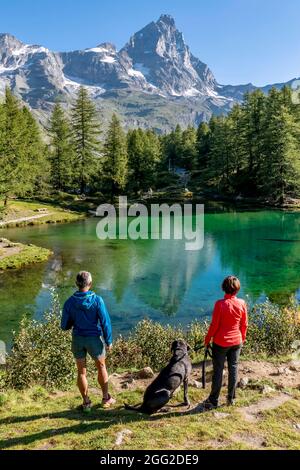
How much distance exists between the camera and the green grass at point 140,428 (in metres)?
7.14

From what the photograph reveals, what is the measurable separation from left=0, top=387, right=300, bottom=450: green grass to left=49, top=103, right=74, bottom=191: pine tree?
69.2 meters

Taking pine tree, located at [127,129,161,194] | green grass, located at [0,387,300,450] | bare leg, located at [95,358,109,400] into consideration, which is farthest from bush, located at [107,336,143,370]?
pine tree, located at [127,129,161,194]

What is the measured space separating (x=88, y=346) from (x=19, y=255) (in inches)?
978

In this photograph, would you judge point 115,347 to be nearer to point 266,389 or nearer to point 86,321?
point 266,389

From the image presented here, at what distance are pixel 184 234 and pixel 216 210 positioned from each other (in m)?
20.9

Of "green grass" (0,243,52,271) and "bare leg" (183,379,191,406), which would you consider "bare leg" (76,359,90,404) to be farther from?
"green grass" (0,243,52,271)

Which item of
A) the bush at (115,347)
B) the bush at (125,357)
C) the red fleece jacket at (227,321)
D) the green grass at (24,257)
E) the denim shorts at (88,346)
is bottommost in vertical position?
the bush at (125,357)

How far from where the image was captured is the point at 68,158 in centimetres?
7631

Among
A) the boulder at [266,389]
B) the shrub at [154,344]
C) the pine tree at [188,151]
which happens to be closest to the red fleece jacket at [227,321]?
the boulder at [266,389]

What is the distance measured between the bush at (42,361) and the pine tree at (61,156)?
65.3 m

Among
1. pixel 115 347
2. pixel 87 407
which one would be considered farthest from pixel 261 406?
pixel 115 347

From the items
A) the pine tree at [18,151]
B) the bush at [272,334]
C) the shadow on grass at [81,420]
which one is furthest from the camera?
the pine tree at [18,151]

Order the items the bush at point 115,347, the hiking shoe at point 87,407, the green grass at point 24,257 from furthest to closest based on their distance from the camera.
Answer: the green grass at point 24,257 < the bush at point 115,347 < the hiking shoe at point 87,407

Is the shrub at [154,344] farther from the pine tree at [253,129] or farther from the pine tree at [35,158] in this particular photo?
the pine tree at [253,129]
